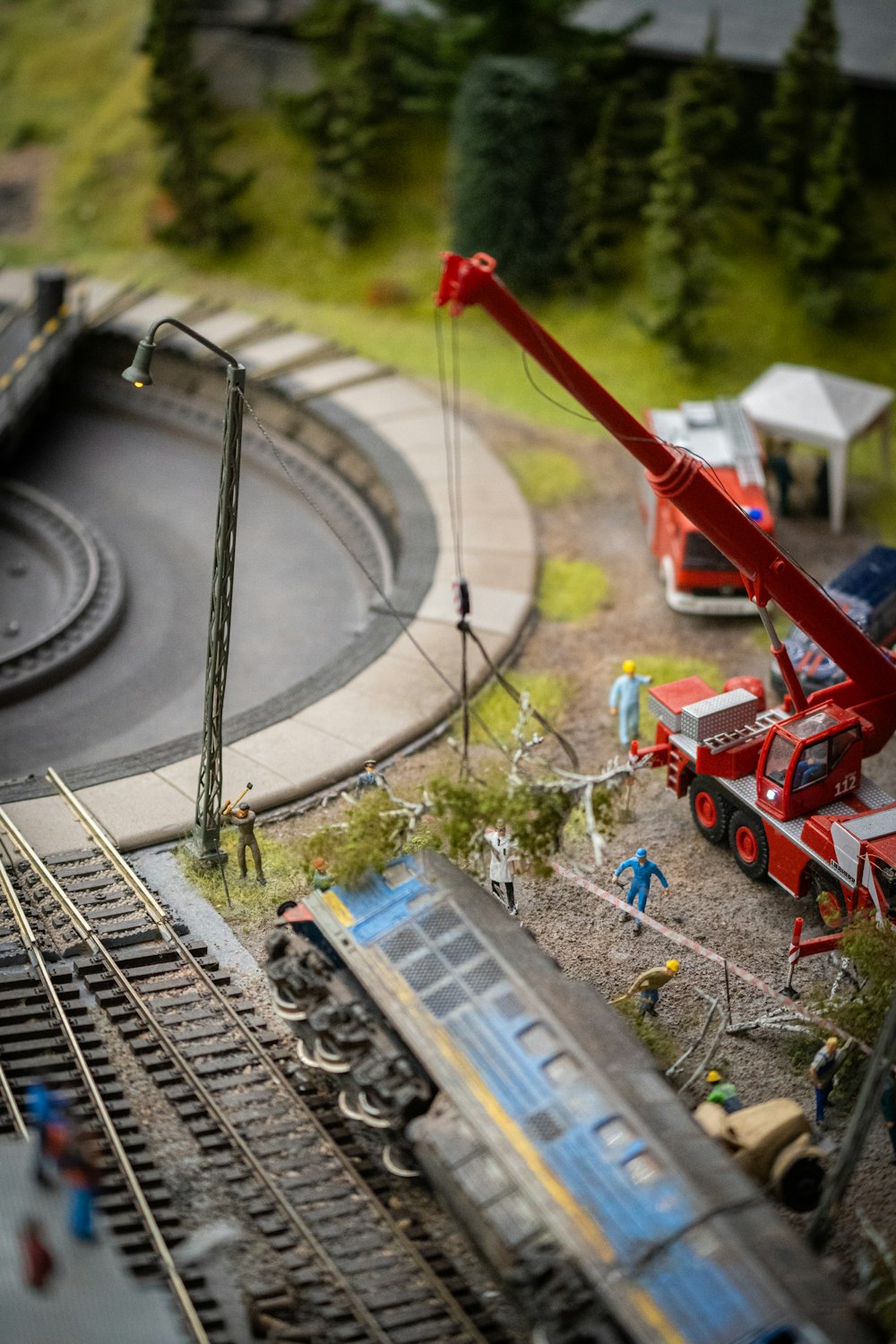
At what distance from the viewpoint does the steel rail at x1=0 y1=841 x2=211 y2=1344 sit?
15570 millimetres

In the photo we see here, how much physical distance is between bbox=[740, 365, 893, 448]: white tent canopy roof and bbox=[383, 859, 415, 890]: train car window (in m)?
16.5

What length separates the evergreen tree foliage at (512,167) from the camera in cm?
3619

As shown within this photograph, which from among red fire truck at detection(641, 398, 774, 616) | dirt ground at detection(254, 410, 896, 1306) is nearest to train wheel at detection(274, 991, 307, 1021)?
dirt ground at detection(254, 410, 896, 1306)

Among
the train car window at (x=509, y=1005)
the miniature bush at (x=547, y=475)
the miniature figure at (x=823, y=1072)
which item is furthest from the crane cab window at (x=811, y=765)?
the miniature bush at (x=547, y=475)

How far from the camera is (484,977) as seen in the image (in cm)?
1686

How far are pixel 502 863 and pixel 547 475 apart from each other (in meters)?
14.8

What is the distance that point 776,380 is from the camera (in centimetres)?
3228

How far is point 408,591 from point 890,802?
452 inches

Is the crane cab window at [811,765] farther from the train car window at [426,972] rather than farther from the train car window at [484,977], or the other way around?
the train car window at [426,972]

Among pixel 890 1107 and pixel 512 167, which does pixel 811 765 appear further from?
pixel 512 167

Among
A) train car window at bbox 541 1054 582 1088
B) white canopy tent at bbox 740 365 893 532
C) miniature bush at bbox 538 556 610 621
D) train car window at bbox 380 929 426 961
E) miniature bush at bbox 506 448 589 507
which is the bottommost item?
train car window at bbox 541 1054 582 1088

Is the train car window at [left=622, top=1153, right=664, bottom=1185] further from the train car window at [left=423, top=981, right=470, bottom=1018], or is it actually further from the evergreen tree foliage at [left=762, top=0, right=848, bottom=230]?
the evergreen tree foliage at [left=762, top=0, right=848, bottom=230]

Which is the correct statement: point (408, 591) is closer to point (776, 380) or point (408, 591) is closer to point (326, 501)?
point (326, 501)

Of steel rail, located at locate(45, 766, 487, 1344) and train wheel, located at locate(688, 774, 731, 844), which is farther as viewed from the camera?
train wheel, located at locate(688, 774, 731, 844)
